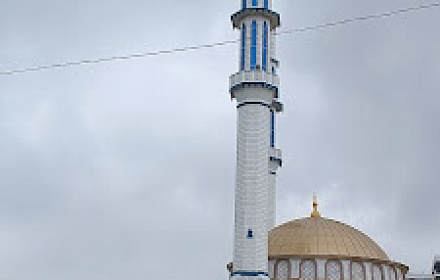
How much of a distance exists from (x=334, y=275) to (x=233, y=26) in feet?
37.2

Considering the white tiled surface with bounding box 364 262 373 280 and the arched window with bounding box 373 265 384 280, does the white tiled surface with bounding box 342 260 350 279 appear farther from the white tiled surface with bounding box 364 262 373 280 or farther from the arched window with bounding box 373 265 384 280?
the arched window with bounding box 373 265 384 280

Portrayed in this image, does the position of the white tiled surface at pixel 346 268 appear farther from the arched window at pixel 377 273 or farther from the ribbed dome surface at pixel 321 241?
the arched window at pixel 377 273

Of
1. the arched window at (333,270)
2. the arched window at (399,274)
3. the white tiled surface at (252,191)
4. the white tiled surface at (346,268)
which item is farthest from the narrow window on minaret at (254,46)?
the arched window at (399,274)

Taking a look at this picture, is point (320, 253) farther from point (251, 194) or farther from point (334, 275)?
point (251, 194)

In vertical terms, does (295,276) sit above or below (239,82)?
below

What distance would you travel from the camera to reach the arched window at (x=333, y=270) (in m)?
33.8

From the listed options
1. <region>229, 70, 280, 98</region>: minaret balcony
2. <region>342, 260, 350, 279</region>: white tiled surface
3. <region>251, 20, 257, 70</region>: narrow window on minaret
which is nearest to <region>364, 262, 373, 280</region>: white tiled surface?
<region>342, 260, 350, 279</region>: white tiled surface

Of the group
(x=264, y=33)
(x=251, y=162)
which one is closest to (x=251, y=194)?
(x=251, y=162)

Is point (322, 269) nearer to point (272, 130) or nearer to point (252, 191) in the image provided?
point (252, 191)

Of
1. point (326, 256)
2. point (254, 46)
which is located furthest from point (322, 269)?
point (254, 46)

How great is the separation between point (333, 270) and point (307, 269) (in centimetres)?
109

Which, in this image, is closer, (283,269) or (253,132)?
(253,132)

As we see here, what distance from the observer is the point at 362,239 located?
118 feet

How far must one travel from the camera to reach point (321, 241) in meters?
35.0
